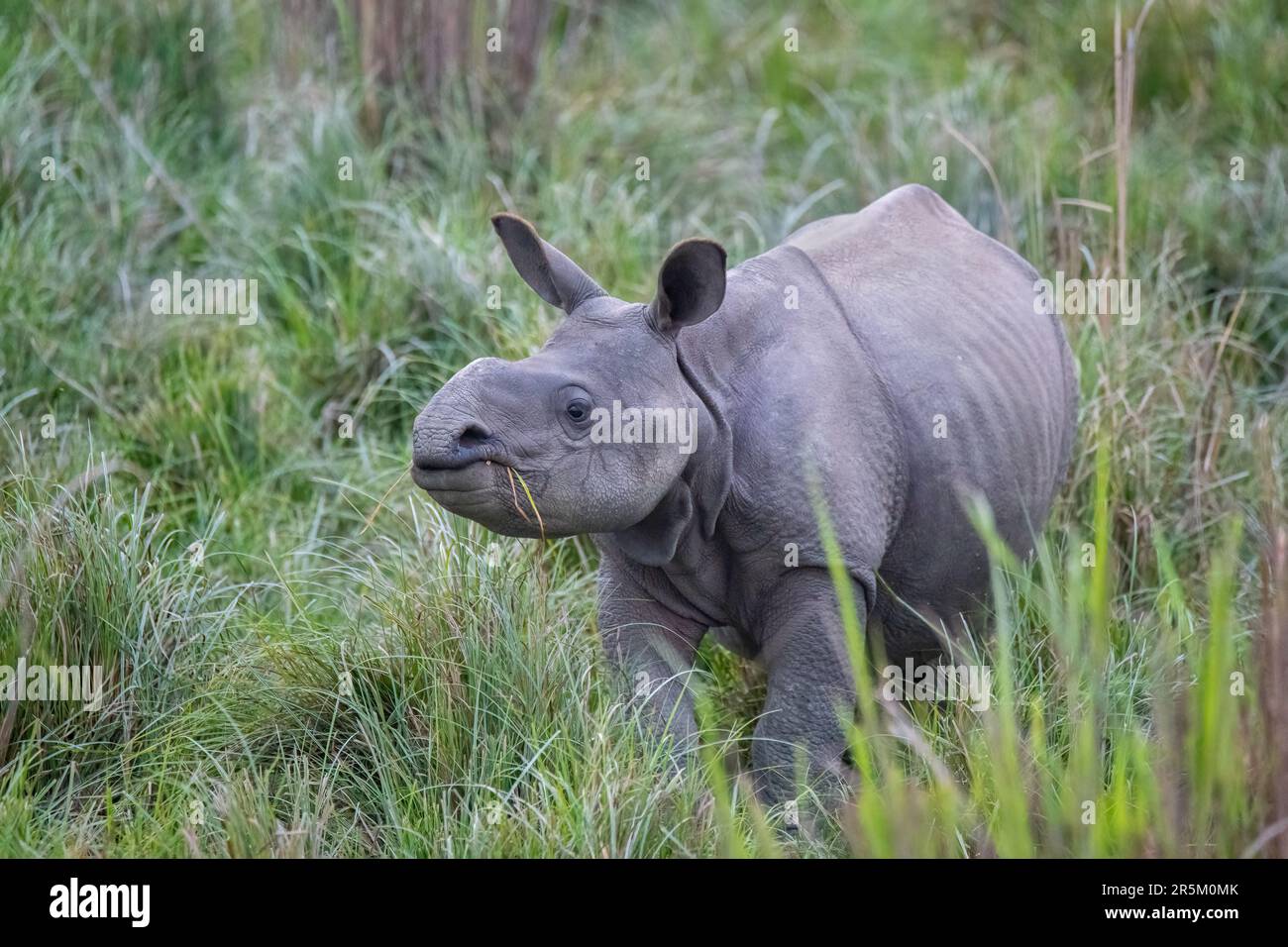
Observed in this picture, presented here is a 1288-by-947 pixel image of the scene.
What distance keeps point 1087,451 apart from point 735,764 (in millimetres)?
1914

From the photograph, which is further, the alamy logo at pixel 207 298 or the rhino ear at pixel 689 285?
the alamy logo at pixel 207 298

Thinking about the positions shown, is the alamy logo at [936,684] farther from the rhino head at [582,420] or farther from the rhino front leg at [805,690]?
the rhino head at [582,420]

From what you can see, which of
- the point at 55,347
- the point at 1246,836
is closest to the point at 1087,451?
the point at 1246,836

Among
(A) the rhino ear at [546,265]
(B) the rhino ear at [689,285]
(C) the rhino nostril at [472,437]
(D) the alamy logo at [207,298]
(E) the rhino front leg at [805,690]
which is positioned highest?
(D) the alamy logo at [207,298]

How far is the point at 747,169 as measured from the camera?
344 inches

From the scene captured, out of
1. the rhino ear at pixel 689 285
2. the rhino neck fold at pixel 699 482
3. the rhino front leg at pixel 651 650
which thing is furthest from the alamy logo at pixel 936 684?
the rhino ear at pixel 689 285

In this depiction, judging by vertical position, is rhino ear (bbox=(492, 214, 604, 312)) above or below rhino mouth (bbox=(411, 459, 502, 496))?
above

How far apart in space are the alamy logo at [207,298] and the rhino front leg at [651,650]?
291 cm

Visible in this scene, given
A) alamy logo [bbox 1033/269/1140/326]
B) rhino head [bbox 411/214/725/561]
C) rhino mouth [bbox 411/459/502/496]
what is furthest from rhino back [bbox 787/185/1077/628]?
Result: rhino mouth [bbox 411/459/502/496]

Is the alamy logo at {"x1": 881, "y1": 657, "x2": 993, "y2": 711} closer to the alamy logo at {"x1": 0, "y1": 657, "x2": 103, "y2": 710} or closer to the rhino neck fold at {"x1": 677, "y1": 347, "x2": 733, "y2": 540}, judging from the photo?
the rhino neck fold at {"x1": 677, "y1": 347, "x2": 733, "y2": 540}

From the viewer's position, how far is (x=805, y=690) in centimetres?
461
